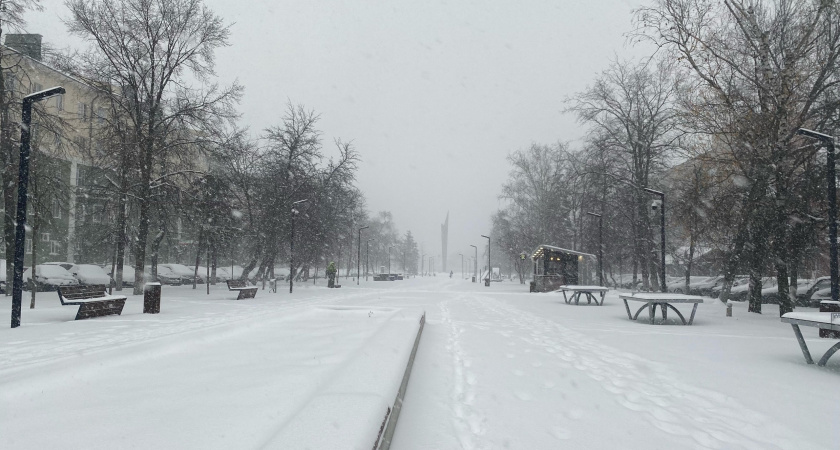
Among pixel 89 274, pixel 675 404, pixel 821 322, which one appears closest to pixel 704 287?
pixel 821 322

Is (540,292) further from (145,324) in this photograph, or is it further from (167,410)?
(167,410)

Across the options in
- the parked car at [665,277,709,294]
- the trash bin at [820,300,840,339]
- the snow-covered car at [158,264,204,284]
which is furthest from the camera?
the snow-covered car at [158,264,204,284]

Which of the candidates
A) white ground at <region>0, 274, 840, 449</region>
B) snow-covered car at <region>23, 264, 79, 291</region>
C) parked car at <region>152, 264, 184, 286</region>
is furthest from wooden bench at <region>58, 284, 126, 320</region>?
parked car at <region>152, 264, 184, 286</region>

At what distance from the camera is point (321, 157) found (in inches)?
1173

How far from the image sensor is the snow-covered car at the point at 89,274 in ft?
83.4

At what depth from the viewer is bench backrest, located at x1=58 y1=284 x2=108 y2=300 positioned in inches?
419

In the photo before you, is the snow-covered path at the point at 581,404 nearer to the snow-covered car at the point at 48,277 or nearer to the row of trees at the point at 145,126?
the row of trees at the point at 145,126

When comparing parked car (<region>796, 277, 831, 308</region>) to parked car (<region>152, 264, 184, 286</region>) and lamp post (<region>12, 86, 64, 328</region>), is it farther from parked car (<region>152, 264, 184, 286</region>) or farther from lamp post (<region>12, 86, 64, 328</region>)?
parked car (<region>152, 264, 184, 286</region>)

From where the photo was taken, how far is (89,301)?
10.6 meters

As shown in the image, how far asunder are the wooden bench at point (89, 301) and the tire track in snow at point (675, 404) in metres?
9.66

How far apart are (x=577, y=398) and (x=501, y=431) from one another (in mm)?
1360

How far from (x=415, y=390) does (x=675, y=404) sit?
248 cm

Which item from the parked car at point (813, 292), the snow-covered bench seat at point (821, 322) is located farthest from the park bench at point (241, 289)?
the parked car at point (813, 292)

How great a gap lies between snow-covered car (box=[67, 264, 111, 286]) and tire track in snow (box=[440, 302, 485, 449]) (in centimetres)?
2534
